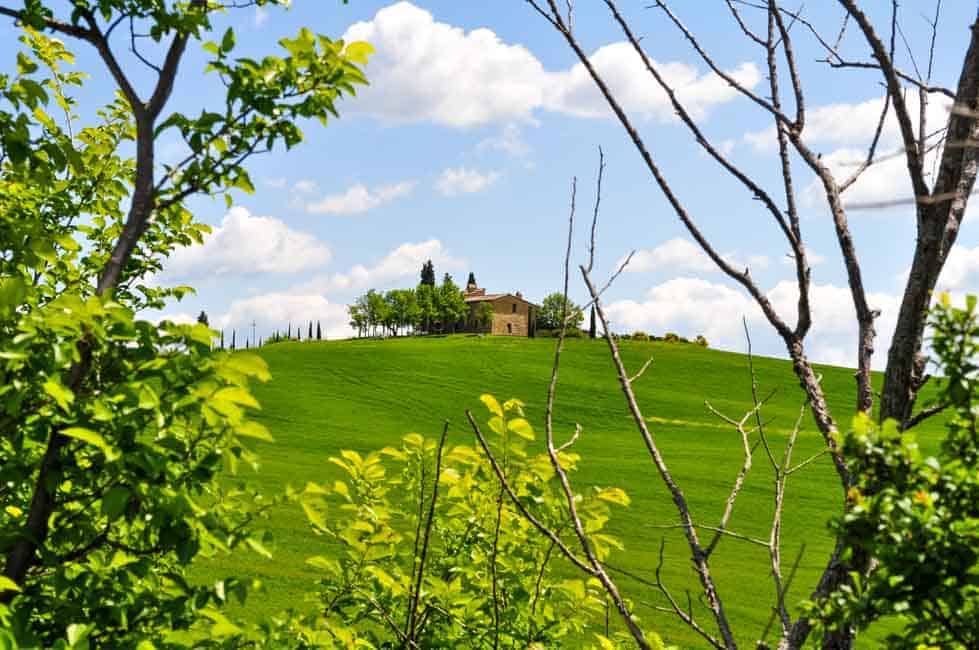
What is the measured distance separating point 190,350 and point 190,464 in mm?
341

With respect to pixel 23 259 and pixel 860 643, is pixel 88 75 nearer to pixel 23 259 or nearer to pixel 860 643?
pixel 23 259

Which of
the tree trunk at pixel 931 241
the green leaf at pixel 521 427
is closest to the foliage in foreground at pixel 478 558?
the green leaf at pixel 521 427

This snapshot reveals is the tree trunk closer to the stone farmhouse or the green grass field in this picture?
the green grass field

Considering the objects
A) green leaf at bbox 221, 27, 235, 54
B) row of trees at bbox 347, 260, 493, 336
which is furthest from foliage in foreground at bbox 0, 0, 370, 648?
row of trees at bbox 347, 260, 493, 336

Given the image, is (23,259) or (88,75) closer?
(23,259)

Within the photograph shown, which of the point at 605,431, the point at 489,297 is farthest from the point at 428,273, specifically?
the point at 605,431

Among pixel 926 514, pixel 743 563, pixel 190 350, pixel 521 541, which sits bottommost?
pixel 743 563

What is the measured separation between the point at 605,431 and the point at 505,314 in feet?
232

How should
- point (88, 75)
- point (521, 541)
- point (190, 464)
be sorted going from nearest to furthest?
point (190, 464)
point (521, 541)
point (88, 75)

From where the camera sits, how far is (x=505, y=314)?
114562mm

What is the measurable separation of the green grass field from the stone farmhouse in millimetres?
35879

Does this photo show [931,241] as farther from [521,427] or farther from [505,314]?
[505,314]

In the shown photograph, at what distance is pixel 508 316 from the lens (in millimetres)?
115000

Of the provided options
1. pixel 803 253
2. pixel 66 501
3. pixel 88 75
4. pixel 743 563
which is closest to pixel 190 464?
pixel 66 501
